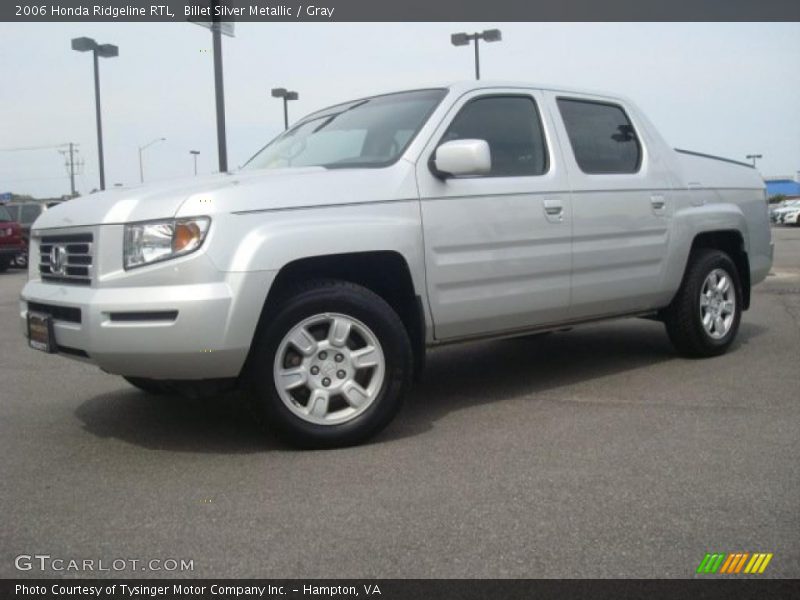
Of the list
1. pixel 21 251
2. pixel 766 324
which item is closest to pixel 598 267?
pixel 766 324

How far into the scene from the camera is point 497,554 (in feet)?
9.32

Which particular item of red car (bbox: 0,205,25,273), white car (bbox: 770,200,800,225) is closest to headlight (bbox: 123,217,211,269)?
red car (bbox: 0,205,25,273)

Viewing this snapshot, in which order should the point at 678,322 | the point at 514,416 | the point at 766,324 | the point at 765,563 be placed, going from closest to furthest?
the point at 765,563 < the point at 514,416 < the point at 678,322 < the point at 766,324

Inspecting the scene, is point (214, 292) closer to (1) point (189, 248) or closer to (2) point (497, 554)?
(1) point (189, 248)

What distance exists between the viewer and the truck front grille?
3.98 m

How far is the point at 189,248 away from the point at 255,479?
1.05 meters

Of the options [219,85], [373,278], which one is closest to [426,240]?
[373,278]

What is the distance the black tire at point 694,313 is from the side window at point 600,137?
92 cm

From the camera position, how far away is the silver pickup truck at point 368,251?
377 centimetres

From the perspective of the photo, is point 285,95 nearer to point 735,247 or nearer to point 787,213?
point 735,247

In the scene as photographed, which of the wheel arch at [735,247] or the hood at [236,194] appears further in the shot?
the wheel arch at [735,247]

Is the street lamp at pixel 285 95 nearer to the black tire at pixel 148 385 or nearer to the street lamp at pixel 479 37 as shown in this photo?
the street lamp at pixel 479 37

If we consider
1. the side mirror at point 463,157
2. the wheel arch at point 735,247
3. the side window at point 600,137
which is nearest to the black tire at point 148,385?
the side mirror at point 463,157

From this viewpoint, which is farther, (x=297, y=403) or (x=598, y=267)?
(x=598, y=267)
